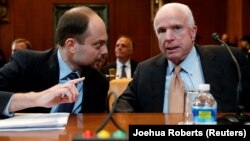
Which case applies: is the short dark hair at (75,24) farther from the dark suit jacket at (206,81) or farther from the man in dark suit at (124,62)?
the man in dark suit at (124,62)

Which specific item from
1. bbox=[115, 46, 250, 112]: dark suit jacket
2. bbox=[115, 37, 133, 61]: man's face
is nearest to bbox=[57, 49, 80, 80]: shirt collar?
bbox=[115, 46, 250, 112]: dark suit jacket

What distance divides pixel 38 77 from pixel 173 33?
833 mm

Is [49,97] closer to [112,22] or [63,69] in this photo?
[63,69]

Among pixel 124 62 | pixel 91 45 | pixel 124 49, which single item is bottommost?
pixel 124 62

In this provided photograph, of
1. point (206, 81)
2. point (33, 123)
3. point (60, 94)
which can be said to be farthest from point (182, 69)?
point (33, 123)

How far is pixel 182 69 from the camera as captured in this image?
2486 millimetres

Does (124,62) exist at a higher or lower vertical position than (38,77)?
lower

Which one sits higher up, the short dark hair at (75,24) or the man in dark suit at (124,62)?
the short dark hair at (75,24)

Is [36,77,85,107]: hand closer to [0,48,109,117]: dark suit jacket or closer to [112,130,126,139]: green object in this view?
[0,48,109,117]: dark suit jacket

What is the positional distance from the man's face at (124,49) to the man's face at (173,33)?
431 centimetres

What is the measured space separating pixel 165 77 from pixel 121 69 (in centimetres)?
427

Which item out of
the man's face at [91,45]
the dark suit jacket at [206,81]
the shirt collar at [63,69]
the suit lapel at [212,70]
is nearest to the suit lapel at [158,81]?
the dark suit jacket at [206,81]

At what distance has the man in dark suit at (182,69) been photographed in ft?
7.97

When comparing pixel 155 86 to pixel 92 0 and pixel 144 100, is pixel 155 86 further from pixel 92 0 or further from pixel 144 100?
pixel 92 0
